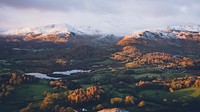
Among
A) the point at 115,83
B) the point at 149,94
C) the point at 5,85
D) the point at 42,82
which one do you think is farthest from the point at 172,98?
the point at 5,85

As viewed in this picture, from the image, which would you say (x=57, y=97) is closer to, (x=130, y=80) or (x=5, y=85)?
(x=5, y=85)

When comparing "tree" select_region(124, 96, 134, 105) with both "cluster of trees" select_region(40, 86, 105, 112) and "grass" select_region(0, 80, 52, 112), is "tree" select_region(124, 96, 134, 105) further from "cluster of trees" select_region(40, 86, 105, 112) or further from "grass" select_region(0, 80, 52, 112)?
"grass" select_region(0, 80, 52, 112)

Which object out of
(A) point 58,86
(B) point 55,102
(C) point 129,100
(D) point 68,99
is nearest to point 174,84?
(C) point 129,100

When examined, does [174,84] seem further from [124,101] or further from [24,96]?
[24,96]

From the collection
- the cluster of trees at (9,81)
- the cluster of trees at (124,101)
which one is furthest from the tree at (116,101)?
the cluster of trees at (9,81)

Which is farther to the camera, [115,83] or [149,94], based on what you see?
[115,83]

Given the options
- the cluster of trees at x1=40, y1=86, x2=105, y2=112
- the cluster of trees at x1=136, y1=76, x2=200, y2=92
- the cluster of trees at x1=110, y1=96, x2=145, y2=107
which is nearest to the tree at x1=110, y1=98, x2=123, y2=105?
the cluster of trees at x1=110, y1=96, x2=145, y2=107
